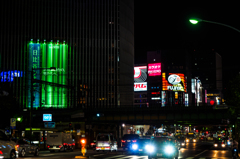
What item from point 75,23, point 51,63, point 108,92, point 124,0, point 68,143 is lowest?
point 68,143

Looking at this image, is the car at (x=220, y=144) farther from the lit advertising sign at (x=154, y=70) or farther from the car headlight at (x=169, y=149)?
the lit advertising sign at (x=154, y=70)

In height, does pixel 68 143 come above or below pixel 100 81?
below

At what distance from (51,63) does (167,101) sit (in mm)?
58550

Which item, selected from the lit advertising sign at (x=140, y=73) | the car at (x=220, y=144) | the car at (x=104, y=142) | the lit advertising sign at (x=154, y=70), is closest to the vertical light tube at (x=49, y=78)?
the lit advertising sign at (x=154, y=70)

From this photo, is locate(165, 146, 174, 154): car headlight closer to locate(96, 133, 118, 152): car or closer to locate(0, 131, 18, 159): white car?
locate(0, 131, 18, 159): white car

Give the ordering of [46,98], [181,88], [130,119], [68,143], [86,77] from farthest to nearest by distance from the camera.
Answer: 1. [181,88]
2. [86,77]
3. [46,98]
4. [130,119]
5. [68,143]

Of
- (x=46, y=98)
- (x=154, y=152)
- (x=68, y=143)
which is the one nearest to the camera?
(x=154, y=152)

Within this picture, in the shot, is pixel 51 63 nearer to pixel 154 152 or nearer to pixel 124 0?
pixel 124 0

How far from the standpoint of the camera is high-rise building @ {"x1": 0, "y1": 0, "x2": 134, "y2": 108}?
115m

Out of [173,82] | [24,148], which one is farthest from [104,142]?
[173,82]

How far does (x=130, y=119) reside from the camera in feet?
250

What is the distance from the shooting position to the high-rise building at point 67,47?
11456cm

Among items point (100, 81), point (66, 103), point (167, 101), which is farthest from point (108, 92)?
point (167, 101)

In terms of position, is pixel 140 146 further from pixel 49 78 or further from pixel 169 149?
pixel 49 78
